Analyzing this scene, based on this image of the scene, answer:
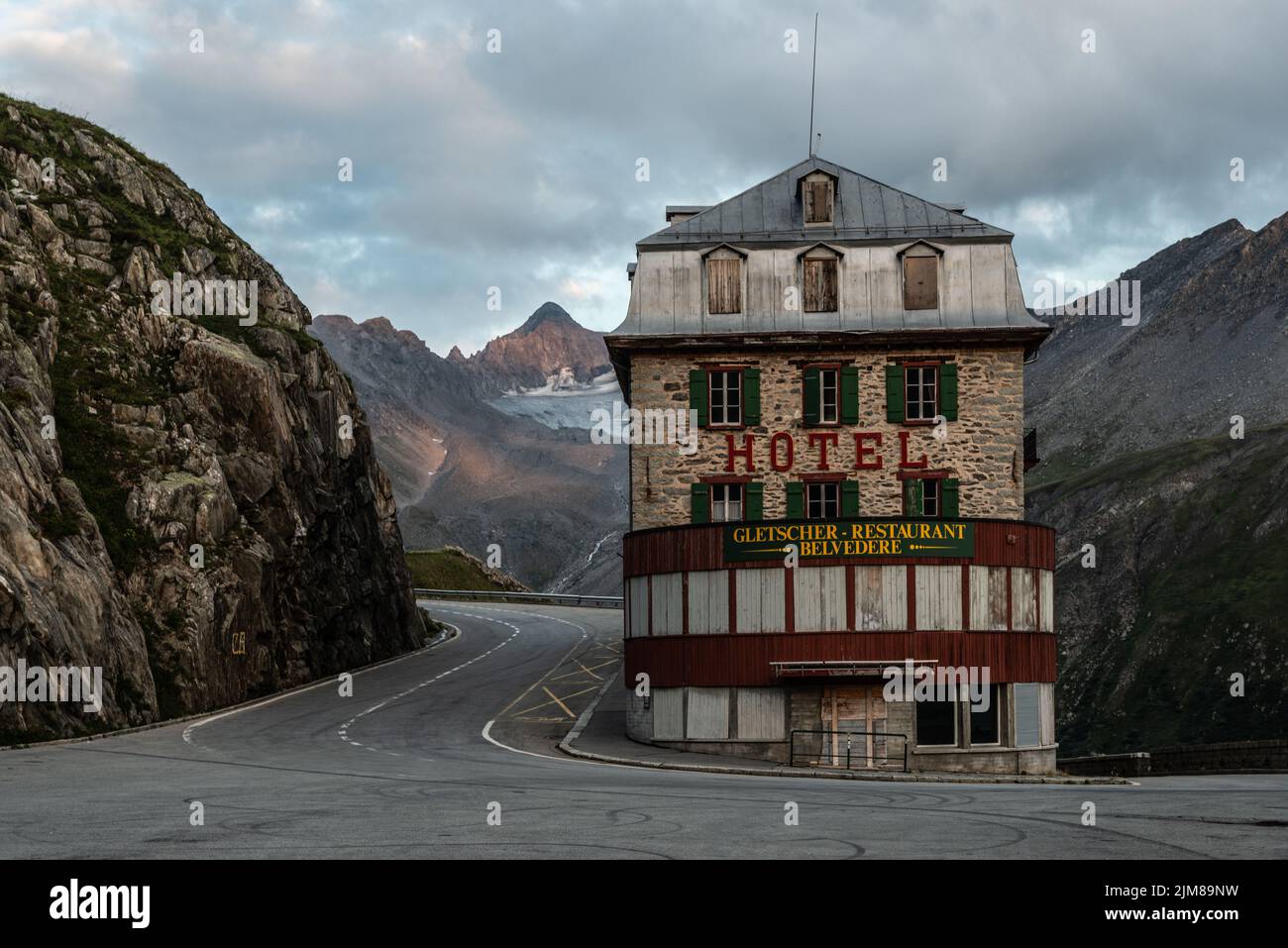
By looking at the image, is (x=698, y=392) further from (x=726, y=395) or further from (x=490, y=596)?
(x=490, y=596)

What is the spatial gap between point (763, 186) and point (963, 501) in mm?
12620

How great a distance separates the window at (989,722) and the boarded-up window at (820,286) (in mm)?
13128

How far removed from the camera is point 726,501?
4338 centimetres

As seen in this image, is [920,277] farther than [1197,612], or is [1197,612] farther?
[1197,612]

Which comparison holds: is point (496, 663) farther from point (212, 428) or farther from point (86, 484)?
point (86, 484)

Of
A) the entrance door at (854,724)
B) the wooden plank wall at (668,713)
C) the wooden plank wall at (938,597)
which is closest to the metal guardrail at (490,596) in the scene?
the wooden plank wall at (668,713)

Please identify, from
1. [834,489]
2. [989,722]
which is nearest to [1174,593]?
[834,489]

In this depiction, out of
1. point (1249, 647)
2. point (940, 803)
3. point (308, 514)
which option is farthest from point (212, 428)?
point (1249, 647)

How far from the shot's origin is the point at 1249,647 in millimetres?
106375

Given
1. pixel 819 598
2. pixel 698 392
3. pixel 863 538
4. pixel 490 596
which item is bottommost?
pixel 490 596

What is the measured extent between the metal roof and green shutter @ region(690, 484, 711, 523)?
7.87m

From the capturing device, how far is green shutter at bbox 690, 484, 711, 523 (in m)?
43.1

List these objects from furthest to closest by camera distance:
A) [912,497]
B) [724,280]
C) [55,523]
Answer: [724,280]
[912,497]
[55,523]

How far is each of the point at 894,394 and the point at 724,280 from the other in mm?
6373
